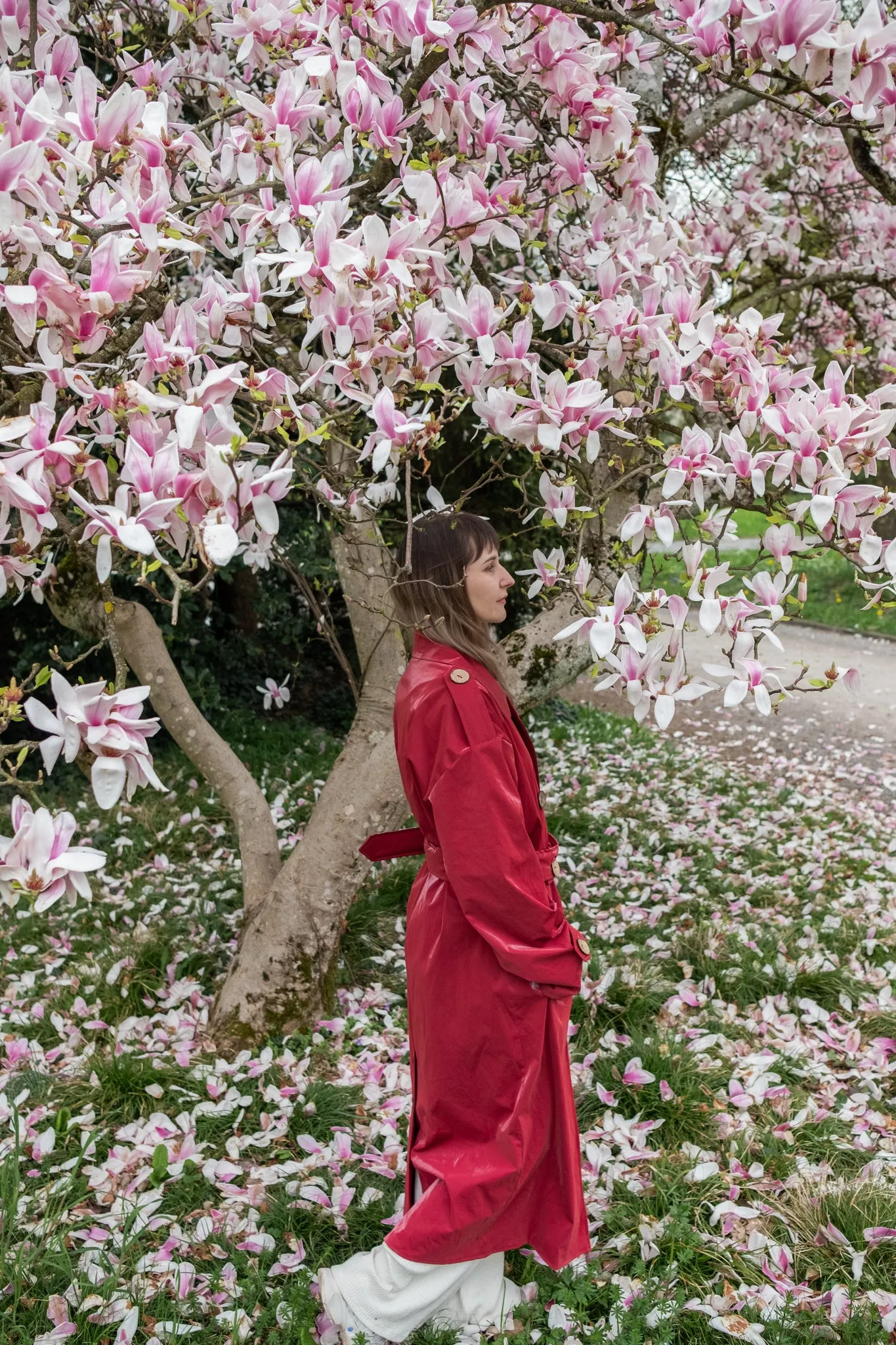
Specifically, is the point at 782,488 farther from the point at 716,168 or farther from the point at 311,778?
the point at 311,778

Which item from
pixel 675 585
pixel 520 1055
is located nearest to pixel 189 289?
pixel 520 1055

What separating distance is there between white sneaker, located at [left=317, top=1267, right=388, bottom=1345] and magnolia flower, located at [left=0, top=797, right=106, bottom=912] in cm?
131

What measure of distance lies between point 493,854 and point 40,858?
2.76 ft

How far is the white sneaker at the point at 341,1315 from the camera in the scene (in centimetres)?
205

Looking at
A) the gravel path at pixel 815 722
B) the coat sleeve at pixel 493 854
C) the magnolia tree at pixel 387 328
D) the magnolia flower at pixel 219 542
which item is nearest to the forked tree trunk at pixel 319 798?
the magnolia tree at pixel 387 328

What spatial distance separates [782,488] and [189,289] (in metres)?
3.84

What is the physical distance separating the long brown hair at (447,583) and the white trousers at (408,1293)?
1202 mm

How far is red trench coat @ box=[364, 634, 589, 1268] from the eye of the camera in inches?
72.9

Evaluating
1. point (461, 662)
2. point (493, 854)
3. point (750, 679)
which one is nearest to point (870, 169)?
point (750, 679)

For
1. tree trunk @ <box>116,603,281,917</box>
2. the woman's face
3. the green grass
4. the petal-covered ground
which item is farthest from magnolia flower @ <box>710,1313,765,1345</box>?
the green grass

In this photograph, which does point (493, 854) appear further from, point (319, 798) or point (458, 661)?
point (319, 798)

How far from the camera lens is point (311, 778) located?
18.3 ft

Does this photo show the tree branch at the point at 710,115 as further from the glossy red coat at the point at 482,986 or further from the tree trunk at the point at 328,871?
the glossy red coat at the point at 482,986

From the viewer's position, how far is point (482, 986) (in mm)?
1960
